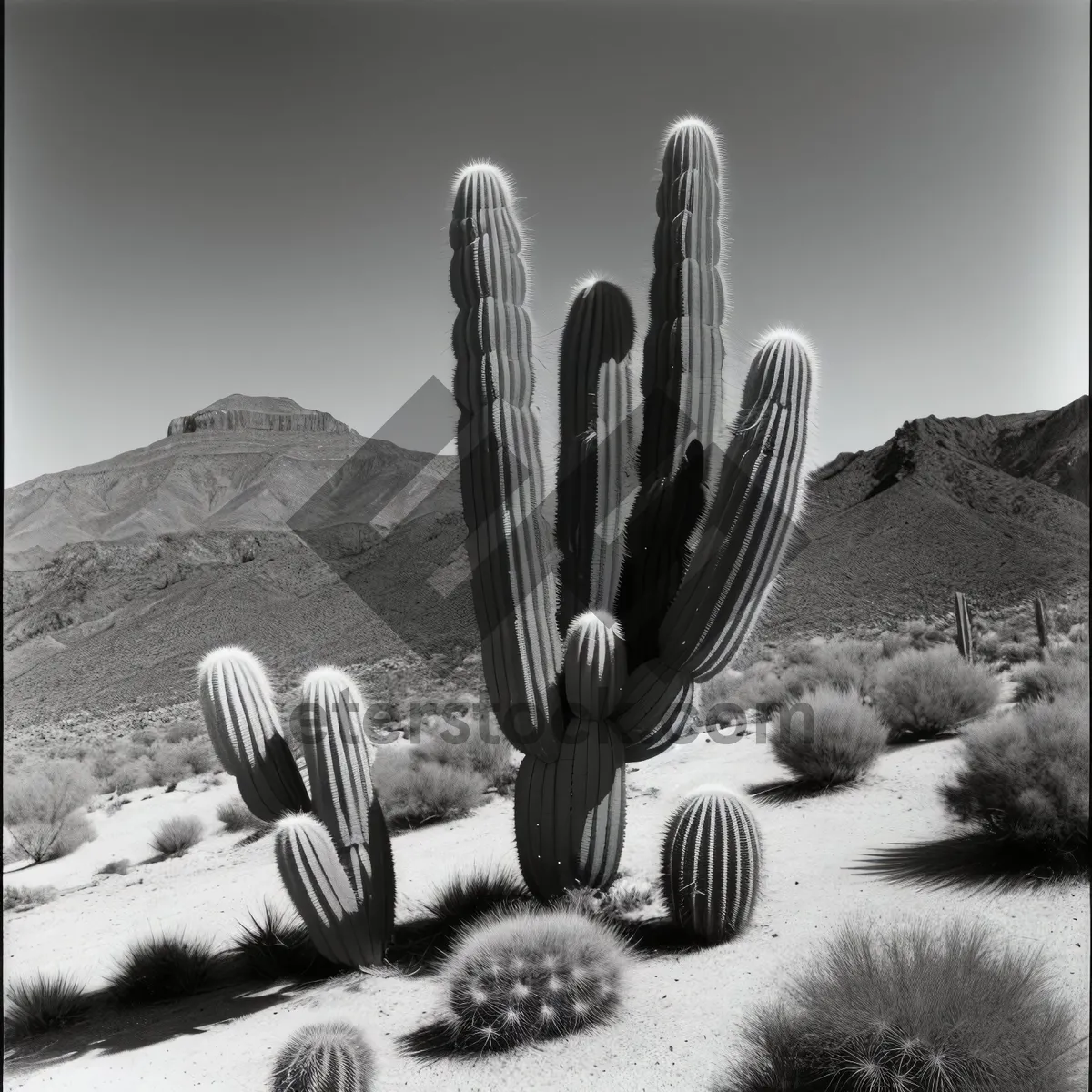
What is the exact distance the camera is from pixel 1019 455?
43281mm

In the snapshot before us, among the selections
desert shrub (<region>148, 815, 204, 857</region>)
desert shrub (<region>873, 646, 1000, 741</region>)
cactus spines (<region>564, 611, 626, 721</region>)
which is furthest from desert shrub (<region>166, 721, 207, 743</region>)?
cactus spines (<region>564, 611, 626, 721</region>)

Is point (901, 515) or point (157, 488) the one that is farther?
point (157, 488)

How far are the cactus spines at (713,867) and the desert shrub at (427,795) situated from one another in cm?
497

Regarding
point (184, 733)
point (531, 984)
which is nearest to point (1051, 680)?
point (531, 984)

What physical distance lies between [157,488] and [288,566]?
28.4 metres

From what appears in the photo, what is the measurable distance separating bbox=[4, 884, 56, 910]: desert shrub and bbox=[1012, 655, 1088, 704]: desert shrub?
11211mm

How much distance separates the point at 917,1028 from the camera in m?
3.47

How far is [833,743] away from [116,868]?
28.8 ft

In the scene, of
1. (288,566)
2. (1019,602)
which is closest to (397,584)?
(288,566)

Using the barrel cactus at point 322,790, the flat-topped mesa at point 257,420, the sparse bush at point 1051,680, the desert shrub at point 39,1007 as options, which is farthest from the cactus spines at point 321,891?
the flat-topped mesa at point 257,420

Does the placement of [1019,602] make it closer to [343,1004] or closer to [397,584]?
[397,584]

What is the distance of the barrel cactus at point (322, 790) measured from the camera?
216 inches

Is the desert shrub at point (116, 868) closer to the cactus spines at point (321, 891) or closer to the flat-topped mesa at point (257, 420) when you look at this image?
the cactus spines at point (321, 891)

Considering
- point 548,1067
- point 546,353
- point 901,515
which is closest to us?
point 548,1067
